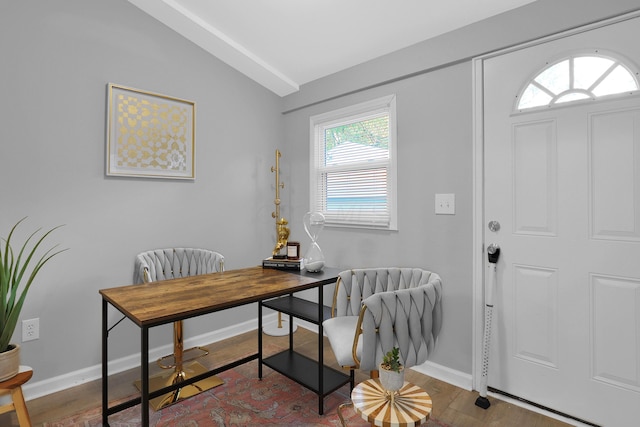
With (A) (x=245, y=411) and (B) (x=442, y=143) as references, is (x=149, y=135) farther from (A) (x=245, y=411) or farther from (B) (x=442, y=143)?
(B) (x=442, y=143)

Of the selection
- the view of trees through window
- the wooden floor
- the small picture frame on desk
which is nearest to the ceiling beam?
the view of trees through window

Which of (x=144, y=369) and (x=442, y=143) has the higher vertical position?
(x=442, y=143)

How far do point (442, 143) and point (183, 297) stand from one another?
1902mm

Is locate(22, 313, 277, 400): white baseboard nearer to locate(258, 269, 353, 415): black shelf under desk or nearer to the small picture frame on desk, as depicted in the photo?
locate(258, 269, 353, 415): black shelf under desk

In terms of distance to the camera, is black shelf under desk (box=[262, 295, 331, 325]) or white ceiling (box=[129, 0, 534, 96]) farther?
white ceiling (box=[129, 0, 534, 96])

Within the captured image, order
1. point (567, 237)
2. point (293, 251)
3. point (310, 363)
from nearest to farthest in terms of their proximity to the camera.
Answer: point (567, 237) < point (310, 363) < point (293, 251)

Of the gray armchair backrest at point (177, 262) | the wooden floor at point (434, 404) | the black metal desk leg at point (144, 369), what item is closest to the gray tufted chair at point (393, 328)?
the wooden floor at point (434, 404)

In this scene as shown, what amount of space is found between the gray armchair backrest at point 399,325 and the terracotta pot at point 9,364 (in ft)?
5.68

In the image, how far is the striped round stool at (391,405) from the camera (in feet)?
4.46

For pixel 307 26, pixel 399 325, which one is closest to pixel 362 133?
pixel 307 26

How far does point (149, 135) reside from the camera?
2.65 m

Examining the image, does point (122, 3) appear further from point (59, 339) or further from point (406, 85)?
point (59, 339)

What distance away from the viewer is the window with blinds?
275cm

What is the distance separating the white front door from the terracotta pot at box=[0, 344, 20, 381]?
105 inches
